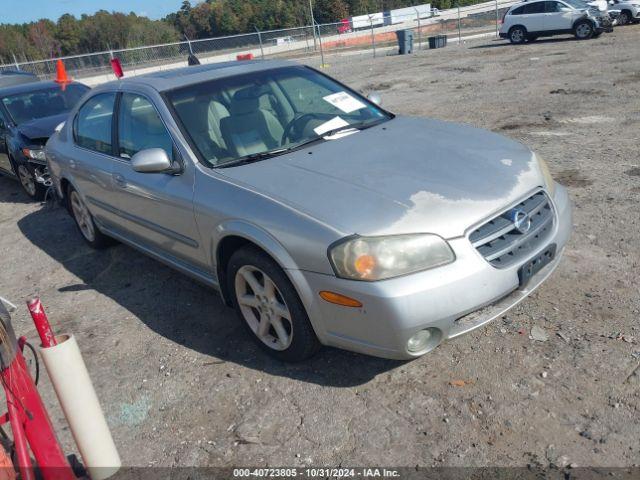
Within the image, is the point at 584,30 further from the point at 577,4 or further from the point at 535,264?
the point at 535,264

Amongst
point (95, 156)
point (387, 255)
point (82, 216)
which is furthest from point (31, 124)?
point (387, 255)

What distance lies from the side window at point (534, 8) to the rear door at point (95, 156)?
21817 millimetres

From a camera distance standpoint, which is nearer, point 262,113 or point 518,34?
point 262,113

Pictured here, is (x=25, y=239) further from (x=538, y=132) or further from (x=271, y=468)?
(x=538, y=132)

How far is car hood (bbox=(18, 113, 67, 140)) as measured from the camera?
7781 millimetres

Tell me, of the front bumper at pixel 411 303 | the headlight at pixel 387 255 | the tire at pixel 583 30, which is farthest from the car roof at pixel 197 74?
the tire at pixel 583 30

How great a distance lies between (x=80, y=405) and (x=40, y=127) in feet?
21.9

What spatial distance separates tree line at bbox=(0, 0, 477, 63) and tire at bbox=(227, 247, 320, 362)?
84.1 metres

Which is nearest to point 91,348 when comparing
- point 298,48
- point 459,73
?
point 459,73

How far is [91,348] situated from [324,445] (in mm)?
2014

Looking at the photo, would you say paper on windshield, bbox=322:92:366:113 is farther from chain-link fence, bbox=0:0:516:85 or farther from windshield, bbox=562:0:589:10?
windshield, bbox=562:0:589:10

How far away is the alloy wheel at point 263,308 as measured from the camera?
3.22 m

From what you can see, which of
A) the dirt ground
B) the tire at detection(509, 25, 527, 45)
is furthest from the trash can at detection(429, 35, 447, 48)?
the dirt ground

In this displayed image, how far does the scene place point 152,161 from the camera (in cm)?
355
